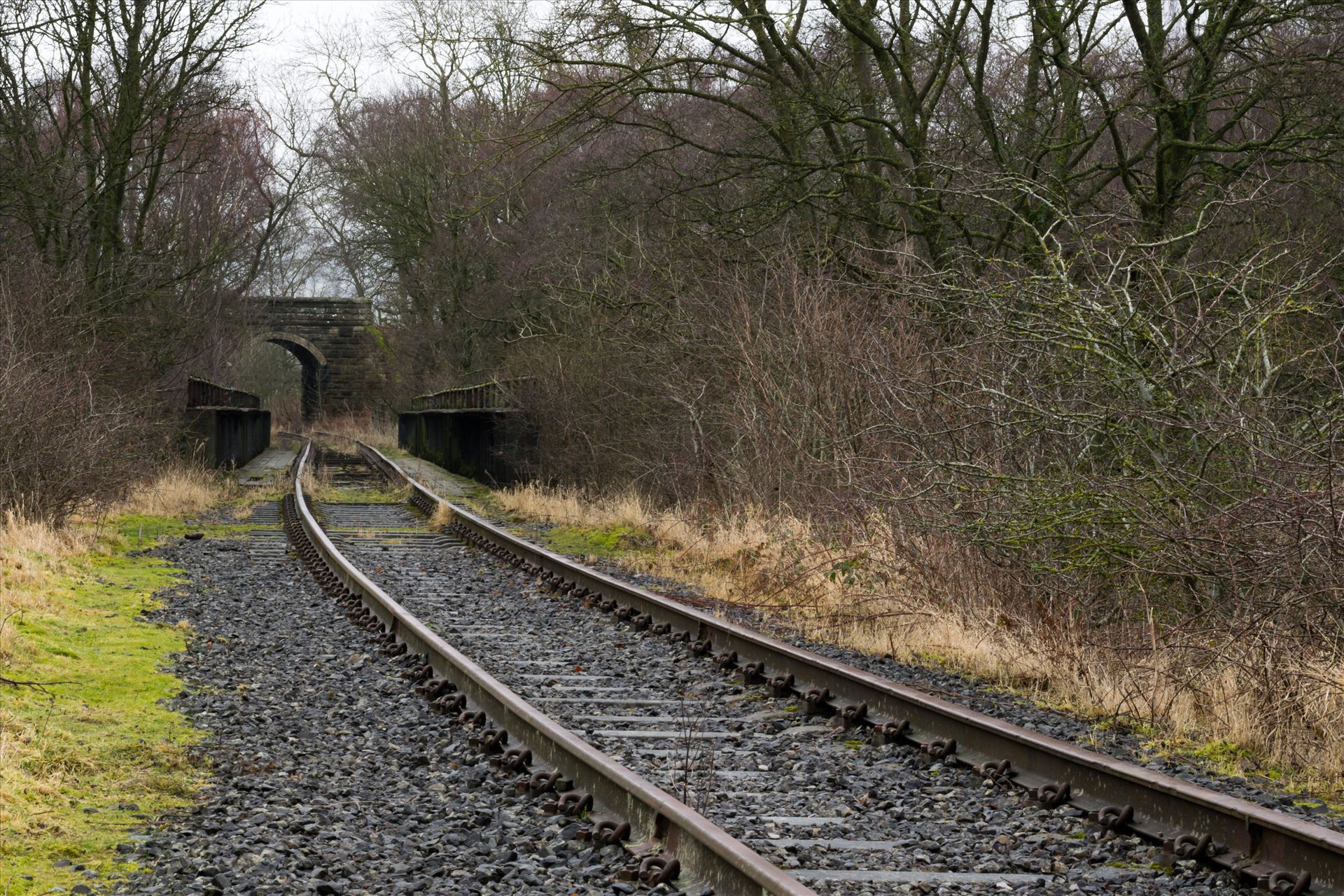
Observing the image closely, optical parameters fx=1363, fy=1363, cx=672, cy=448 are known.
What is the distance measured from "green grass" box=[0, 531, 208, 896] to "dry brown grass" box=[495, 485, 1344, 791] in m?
4.28

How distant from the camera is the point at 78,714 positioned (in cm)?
662

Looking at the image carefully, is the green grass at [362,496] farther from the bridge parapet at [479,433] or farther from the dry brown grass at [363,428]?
the dry brown grass at [363,428]

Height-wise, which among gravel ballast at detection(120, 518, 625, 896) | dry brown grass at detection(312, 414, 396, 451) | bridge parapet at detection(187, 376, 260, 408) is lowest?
gravel ballast at detection(120, 518, 625, 896)

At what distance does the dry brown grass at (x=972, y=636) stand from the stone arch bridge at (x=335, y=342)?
161 feet

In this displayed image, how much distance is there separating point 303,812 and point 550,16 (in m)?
13.0

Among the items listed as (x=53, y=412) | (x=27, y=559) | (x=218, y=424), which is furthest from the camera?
(x=218, y=424)

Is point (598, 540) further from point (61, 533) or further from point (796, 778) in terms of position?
point (796, 778)

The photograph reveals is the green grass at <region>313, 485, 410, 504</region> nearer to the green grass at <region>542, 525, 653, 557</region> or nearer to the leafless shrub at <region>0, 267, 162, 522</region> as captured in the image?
the leafless shrub at <region>0, 267, 162, 522</region>

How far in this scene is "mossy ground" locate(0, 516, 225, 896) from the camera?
4.55m

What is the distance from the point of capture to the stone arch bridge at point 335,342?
61.1 m

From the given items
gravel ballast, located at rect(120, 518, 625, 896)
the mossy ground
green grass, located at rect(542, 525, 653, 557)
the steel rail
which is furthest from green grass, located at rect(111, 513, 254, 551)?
the steel rail

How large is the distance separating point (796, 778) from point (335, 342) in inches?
2307

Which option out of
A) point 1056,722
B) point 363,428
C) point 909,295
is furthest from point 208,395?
point 363,428

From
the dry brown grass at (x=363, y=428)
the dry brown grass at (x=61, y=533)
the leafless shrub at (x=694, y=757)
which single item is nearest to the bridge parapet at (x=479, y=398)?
the dry brown grass at (x=61, y=533)
